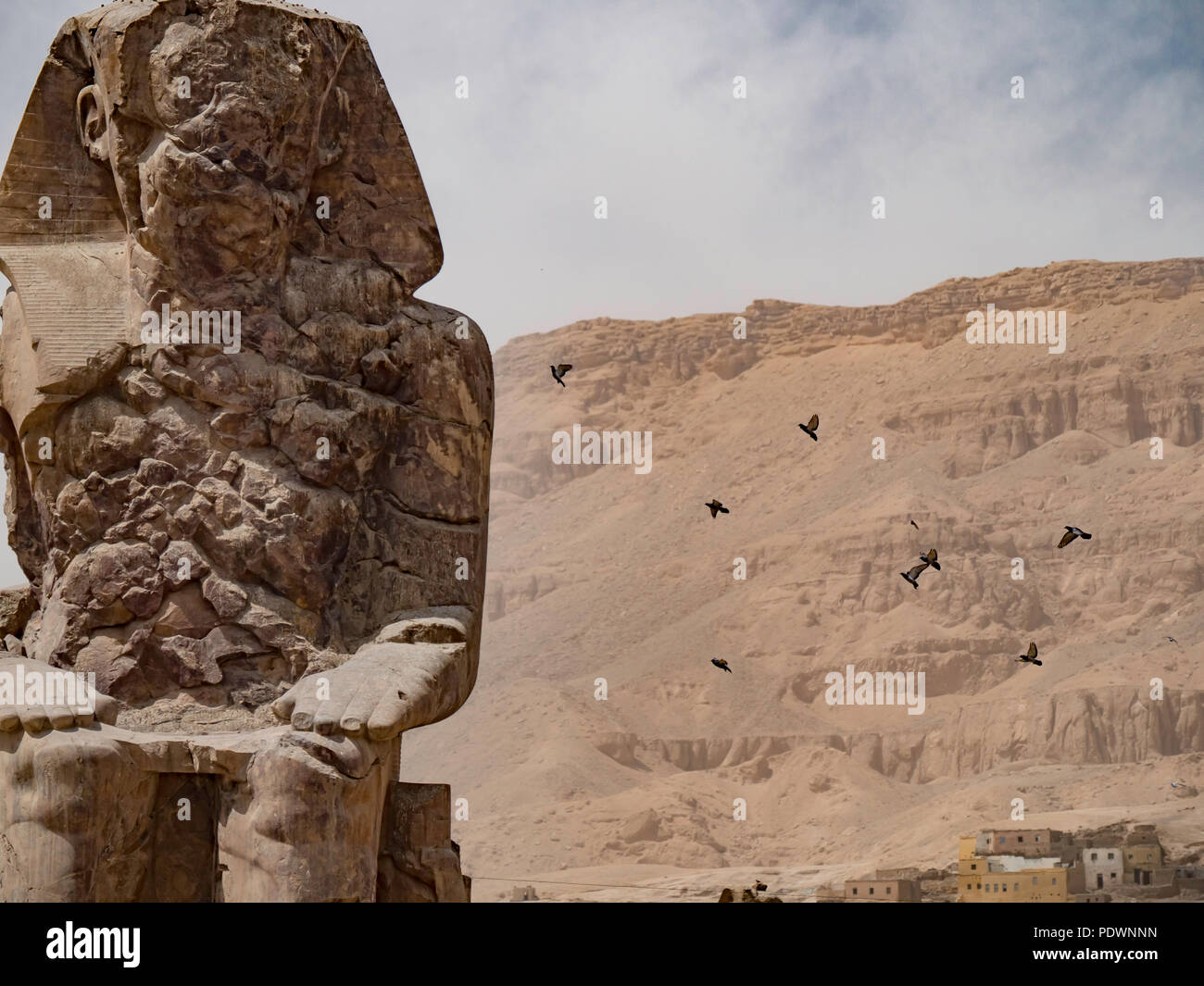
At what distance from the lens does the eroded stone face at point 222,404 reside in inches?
261

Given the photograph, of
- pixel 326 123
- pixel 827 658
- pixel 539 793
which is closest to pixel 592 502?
pixel 827 658

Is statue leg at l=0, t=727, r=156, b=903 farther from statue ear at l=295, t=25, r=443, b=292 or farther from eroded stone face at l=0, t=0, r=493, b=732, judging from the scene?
statue ear at l=295, t=25, r=443, b=292

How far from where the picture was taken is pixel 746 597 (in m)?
49.8

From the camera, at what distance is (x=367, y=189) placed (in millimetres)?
7156

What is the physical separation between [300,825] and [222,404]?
5.76ft

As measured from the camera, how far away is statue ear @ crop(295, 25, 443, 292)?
708 cm

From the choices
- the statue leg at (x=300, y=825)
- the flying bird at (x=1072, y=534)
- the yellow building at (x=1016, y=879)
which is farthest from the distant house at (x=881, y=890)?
the statue leg at (x=300, y=825)

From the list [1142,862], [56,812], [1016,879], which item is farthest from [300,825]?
[1142,862]

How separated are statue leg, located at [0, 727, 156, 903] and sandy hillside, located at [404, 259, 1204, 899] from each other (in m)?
27.2

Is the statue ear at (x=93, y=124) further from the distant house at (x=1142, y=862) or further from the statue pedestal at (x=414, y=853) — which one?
the distant house at (x=1142, y=862)

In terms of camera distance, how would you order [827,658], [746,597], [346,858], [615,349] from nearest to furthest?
1. [346,858]
2. [827,658]
3. [746,597]
4. [615,349]

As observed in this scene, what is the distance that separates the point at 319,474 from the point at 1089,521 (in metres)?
46.0

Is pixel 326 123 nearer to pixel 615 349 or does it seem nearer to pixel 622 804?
pixel 622 804

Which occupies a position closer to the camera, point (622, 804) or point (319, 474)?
point (319, 474)
